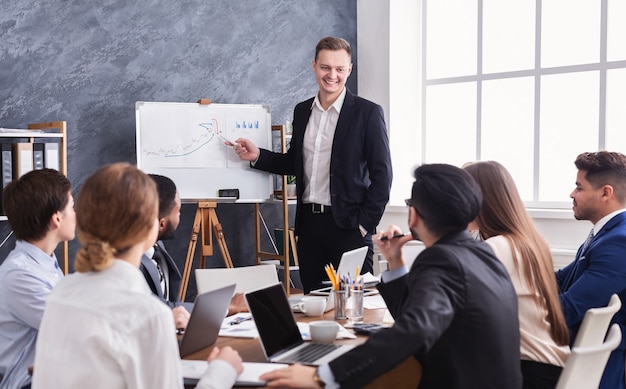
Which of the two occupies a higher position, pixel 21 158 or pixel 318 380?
pixel 21 158

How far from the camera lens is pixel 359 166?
4074mm

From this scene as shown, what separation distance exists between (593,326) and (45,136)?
10.6 feet

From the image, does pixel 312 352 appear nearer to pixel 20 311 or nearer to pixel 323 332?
pixel 323 332

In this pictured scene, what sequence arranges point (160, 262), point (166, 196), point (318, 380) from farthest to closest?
point (160, 262)
point (166, 196)
point (318, 380)

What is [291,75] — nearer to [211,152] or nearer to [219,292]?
[211,152]

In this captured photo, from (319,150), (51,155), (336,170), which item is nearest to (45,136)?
(51,155)

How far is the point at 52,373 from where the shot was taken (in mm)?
1588

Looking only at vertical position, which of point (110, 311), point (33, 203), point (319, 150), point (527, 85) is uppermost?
point (527, 85)

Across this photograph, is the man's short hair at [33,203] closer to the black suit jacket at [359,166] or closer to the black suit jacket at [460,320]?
the black suit jacket at [460,320]

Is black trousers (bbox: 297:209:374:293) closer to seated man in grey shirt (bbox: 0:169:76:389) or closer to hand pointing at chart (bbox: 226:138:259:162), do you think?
hand pointing at chart (bbox: 226:138:259:162)

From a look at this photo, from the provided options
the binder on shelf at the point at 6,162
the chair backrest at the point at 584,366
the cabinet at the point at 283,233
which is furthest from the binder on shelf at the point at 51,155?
the chair backrest at the point at 584,366

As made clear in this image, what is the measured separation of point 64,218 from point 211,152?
2.57 metres

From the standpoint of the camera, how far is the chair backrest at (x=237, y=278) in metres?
3.28

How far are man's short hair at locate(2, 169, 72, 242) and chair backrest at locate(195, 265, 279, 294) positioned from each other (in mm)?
955
